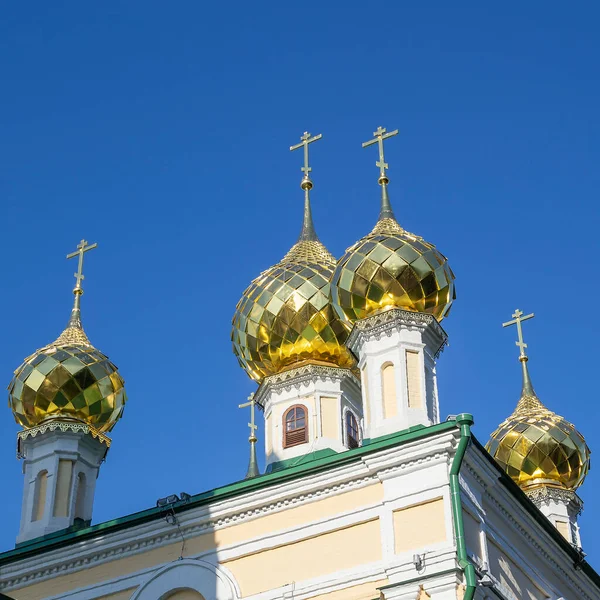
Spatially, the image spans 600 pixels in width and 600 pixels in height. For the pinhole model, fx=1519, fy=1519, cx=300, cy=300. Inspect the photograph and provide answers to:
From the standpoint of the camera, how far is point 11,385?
744 inches

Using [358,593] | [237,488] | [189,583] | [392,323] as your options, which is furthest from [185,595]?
[392,323]

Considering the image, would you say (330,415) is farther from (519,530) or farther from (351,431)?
(519,530)

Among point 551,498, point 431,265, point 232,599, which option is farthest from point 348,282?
point 551,498

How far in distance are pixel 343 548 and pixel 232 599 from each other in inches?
47.8

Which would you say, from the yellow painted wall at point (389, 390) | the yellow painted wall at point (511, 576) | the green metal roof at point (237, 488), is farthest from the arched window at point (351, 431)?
the yellow painted wall at point (511, 576)

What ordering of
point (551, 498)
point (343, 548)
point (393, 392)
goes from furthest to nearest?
point (551, 498)
point (393, 392)
point (343, 548)

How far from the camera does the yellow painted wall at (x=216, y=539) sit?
48.5 feet

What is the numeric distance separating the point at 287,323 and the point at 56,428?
3.18 m

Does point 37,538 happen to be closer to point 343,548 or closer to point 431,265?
point 343,548

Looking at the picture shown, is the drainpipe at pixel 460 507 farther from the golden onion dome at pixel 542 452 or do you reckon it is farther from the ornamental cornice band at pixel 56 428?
the golden onion dome at pixel 542 452

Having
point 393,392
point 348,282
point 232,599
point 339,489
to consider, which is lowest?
point 232,599

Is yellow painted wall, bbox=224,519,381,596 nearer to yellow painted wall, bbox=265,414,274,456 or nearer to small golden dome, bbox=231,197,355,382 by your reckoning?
yellow painted wall, bbox=265,414,274,456

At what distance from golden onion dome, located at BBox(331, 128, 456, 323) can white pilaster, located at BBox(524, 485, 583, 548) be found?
208 inches

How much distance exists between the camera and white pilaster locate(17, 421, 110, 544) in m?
17.5
